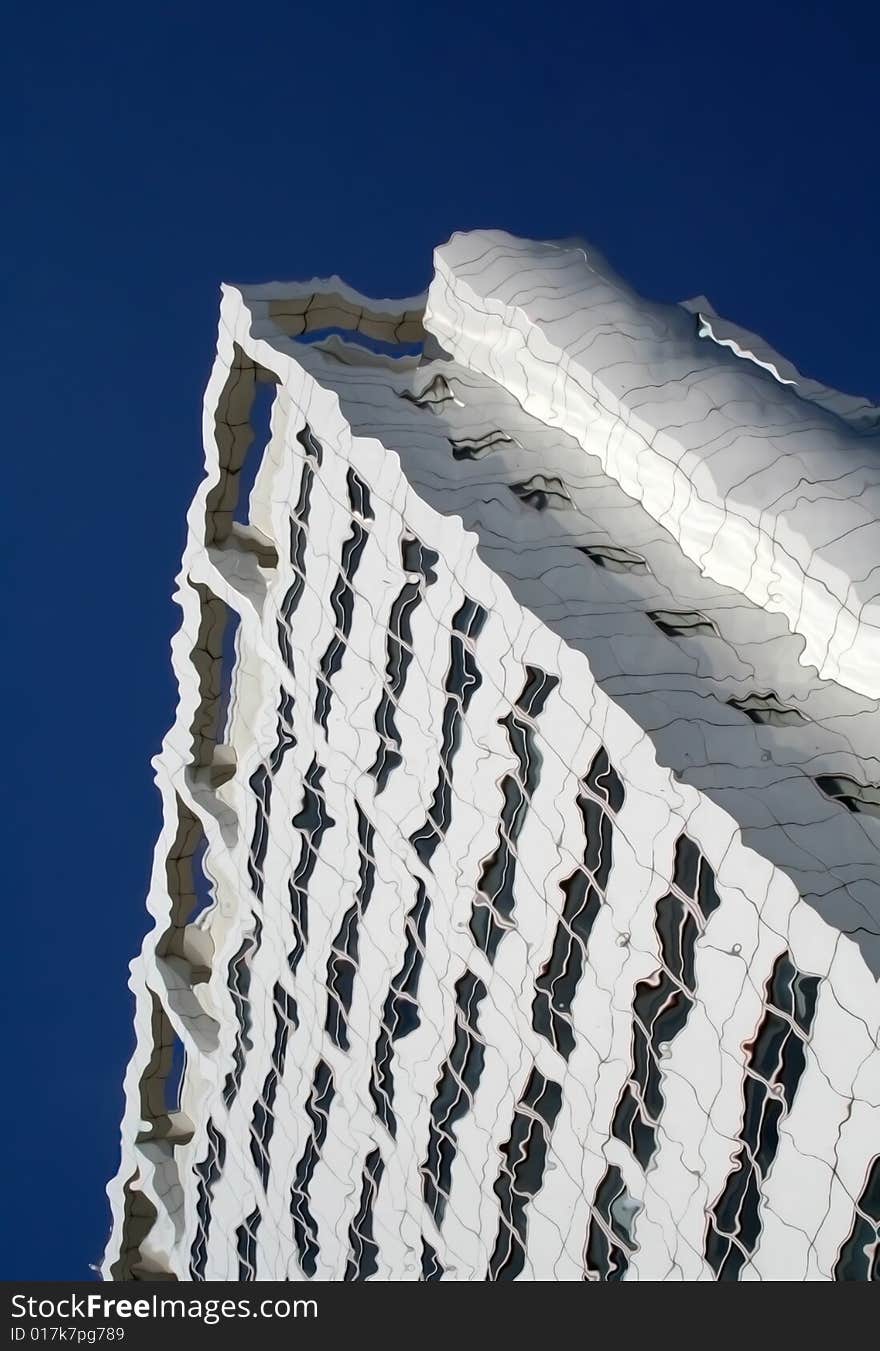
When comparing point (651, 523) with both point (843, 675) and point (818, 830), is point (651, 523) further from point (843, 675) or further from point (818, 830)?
point (818, 830)

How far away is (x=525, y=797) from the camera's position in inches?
472

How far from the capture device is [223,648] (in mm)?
16844

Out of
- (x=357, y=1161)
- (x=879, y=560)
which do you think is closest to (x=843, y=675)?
(x=879, y=560)

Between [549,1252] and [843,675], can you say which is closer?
[843,675]

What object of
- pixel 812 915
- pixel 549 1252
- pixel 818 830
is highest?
pixel 818 830

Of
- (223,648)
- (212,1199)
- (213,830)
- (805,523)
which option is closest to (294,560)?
(223,648)

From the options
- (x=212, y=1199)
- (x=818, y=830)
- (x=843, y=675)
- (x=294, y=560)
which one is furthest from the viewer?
(x=212, y=1199)

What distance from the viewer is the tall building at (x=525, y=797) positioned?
9867 mm

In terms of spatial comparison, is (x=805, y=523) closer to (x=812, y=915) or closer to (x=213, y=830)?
(x=812, y=915)

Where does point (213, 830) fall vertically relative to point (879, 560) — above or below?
above

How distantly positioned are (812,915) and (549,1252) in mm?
5364

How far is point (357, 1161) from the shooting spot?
1535 cm

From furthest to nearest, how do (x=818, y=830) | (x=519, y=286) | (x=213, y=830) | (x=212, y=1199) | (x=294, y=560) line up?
(x=212, y=1199) → (x=213, y=830) → (x=294, y=560) → (x=519, y=286) → (x=818, y=830)

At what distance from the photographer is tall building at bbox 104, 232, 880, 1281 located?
9.87 m
